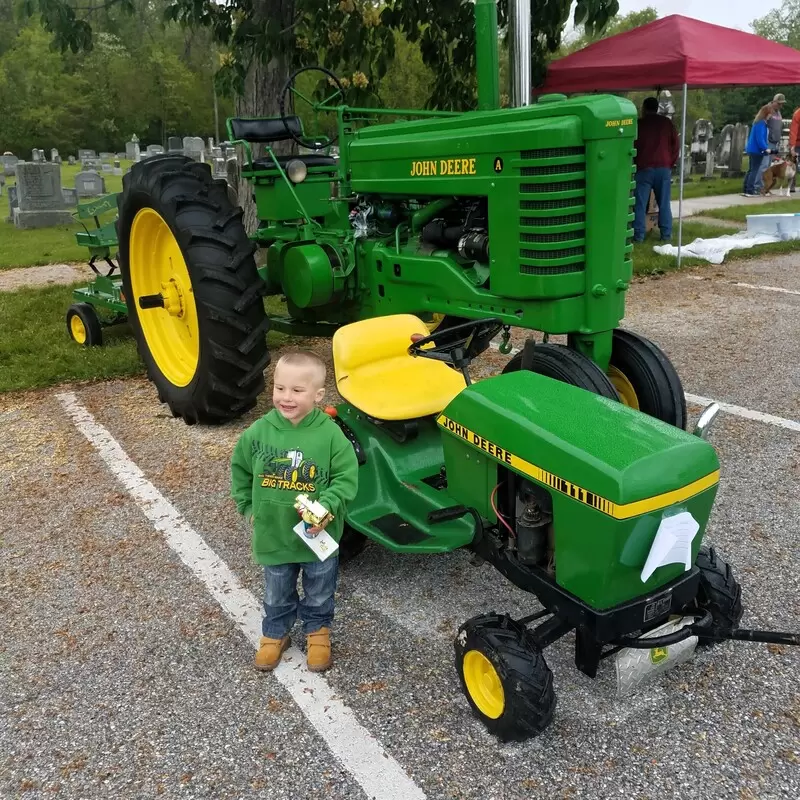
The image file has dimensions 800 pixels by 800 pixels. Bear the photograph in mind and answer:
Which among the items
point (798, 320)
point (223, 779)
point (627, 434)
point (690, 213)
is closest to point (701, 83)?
point (798, 320)

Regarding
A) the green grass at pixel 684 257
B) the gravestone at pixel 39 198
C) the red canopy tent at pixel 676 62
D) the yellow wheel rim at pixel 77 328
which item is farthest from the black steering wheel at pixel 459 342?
the gravestone at pixel 39 198

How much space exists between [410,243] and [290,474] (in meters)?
2.07

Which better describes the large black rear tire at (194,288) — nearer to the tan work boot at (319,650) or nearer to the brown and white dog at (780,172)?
the tan work boot at (319,650)

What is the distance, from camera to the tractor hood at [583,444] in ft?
6.24

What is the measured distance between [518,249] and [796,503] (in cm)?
167

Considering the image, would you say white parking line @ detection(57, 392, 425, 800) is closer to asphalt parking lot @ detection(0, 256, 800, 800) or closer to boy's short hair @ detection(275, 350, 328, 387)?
asphalt parking lot @ detection(0, 256, 800, 800)

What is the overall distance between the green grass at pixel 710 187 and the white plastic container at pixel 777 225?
5.86m

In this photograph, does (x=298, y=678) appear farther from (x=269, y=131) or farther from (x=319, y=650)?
(x=269, y=131)

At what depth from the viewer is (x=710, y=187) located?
18.3 meters

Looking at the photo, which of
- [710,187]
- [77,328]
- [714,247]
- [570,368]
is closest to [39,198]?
[77,328]

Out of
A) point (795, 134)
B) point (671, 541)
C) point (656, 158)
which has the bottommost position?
point (671, 541)

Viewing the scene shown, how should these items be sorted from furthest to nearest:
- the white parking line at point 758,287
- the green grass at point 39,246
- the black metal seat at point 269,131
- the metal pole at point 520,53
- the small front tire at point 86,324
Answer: the green grass at point 39,246 → the white parking line at point 758,287 → the small front tire at point 86,324 → the black metal seat at point 269,131 → the metal pole at point 520,53

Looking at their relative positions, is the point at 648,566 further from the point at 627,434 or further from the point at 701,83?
the point at 701,83

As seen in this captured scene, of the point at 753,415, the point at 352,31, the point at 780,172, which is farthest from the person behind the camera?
the point at 780,172
